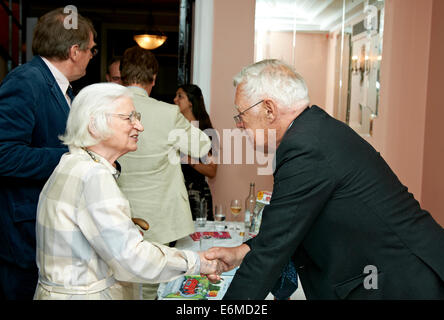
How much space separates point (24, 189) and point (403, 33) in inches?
147

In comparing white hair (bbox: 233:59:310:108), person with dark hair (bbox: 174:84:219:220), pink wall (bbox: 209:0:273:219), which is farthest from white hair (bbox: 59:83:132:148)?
pink wall (bbox: 209:0:273:219)

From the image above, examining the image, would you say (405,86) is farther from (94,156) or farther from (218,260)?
(94,156)

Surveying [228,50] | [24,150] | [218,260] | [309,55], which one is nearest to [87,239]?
[218,260]

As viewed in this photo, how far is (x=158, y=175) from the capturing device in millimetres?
2490

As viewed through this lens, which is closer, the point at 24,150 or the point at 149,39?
the point at 24,150

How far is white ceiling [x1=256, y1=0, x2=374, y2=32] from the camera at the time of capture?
4.18m

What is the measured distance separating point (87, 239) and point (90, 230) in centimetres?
3

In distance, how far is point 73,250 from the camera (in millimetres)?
1242

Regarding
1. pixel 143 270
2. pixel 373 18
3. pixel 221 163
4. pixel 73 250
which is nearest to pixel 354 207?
pixel 143 270

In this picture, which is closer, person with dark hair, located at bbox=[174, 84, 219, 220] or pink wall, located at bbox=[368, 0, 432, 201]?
person with dark hair, located at bbox=[174, 84, 219, 220]

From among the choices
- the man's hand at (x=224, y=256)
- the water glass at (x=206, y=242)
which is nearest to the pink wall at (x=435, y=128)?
A: the water glass at (x=206, y=242)

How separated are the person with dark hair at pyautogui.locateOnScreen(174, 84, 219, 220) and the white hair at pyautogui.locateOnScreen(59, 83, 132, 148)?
1828 mm

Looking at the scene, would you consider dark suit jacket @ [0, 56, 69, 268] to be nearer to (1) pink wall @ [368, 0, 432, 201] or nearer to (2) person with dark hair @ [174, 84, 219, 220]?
(2) person with dark hair @ [174, 84, 219, 220]
